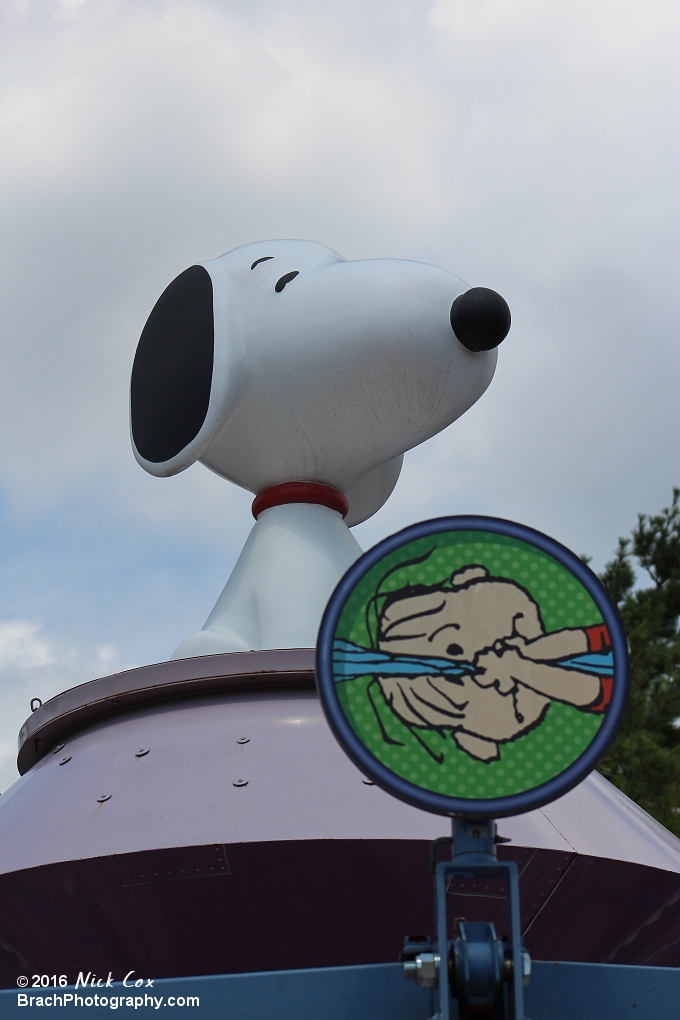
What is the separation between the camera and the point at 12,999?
2.24 m

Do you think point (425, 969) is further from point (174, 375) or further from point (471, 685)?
point (174, 375)

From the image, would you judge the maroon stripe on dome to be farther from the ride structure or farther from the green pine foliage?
the green pine foliage

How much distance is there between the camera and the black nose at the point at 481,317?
4402 millimetres

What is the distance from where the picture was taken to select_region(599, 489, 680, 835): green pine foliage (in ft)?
40.4

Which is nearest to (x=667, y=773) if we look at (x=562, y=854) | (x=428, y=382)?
(x=428, y=382)

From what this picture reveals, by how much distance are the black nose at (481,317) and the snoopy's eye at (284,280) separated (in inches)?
33.3

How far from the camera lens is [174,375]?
5039 millimetres

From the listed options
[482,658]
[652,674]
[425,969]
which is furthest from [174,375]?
[652,674]

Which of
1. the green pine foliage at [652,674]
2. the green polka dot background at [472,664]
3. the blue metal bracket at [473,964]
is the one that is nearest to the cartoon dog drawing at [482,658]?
the green polka dot background at [472,664]

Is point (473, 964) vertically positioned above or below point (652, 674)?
below

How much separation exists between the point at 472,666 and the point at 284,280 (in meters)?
3.32

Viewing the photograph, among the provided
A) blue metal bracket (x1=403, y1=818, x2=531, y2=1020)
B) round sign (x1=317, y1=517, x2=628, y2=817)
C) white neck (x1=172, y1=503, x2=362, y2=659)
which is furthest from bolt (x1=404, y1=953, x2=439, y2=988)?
white neck (x1=172, y1=503, x2=362, y2=659)

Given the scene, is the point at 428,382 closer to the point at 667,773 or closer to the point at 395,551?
the point at 395,551

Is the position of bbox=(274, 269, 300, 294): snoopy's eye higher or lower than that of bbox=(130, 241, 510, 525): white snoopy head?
higher
